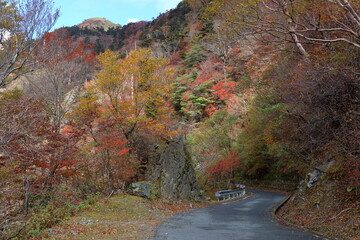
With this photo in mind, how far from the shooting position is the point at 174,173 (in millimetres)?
19500

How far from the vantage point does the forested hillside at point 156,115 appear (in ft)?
27.7

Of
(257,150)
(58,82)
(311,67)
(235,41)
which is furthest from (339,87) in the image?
(257,150)

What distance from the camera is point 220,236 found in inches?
332

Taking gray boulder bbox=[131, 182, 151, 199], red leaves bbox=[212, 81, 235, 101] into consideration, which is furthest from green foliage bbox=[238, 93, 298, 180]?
gray boulder bbox=[131, 182, 151, 199]

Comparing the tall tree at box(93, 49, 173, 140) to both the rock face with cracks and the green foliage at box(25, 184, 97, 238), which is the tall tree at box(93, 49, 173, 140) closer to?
the rock face with cracks

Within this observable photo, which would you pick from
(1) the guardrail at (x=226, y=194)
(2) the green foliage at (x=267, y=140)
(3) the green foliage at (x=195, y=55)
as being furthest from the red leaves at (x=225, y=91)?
(1) the guardrail at (x=226, y=194)

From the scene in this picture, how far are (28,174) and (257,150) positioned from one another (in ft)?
72.9

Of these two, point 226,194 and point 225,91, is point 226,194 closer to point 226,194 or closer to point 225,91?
point 226,194

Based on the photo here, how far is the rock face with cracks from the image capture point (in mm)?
18797

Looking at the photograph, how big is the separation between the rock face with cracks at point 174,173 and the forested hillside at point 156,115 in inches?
3.2

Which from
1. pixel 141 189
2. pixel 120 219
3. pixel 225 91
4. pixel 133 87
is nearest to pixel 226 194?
pixel 141 189

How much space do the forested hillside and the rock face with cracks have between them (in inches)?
3.2

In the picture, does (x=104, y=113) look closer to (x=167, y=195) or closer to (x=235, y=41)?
(x=167, y=195)

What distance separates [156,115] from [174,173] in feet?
14.5
